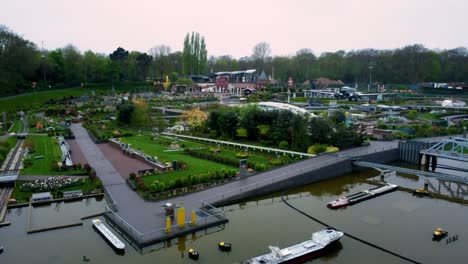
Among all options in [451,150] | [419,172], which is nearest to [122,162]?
[419,172]

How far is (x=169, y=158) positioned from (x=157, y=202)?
36.1ft

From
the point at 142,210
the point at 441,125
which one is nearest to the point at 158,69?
the point at 441,125

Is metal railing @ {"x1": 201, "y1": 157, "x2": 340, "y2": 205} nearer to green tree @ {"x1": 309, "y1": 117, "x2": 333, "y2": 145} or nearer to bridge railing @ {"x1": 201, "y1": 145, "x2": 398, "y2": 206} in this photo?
bridge railing @ {"x1": 201, "y1": 145, "x2": 398, "y2": 206}

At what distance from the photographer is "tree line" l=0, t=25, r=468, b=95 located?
83.9 metres

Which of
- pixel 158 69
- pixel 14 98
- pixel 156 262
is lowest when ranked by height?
pixel 156 262

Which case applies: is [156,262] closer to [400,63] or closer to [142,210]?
[142,210]

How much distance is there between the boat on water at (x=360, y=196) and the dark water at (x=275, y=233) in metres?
0.43

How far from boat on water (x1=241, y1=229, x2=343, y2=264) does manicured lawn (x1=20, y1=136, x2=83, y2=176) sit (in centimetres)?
1768

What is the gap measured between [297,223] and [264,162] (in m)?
10.8

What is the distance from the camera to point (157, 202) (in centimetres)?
2292

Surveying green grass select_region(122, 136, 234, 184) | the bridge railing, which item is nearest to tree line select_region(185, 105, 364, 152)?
the bridge railing

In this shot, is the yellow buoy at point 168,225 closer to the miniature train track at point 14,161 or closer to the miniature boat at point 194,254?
the miniature boat at point 194,254

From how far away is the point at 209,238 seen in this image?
1938 centimetres

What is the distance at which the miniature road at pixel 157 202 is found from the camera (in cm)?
2074
